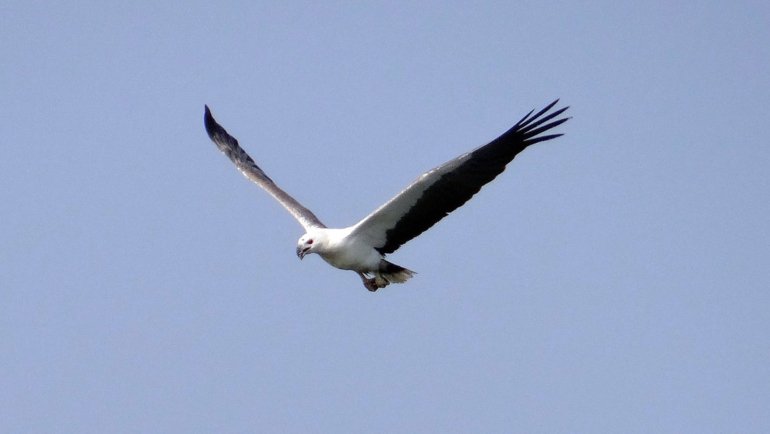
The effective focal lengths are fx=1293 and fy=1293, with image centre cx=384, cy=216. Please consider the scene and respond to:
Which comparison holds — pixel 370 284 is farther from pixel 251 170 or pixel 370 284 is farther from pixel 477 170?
pixel 251 170

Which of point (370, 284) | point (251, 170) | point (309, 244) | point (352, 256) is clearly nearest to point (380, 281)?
point (370, 284)

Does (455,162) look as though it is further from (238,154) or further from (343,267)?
(238,154)

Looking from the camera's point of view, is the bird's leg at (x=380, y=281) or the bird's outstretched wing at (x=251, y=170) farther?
the bird's outstretched wing at (x=251, y=170)

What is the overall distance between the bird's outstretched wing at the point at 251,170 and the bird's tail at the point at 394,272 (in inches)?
48.9

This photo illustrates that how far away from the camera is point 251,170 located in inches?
681

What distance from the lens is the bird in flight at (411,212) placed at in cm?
1331

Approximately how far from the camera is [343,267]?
14438mm

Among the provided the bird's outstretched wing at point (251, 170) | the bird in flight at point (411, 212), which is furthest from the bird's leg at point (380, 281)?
the bird's outstretched wing at point (251, 170)

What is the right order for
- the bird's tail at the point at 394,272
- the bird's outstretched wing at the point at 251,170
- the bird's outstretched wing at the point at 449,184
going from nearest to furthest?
1. the bird's outstretched wing at the point at 449,184
2. the bird's tail at the point at 394,272
3. the bird's outstretched wing at the point at 251,170

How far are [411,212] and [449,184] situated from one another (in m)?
0.62

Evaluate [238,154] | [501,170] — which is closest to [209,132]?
[238,154]

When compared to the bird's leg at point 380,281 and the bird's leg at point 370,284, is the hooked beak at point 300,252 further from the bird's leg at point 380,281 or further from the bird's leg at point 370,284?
the bird's leg at point 380,281

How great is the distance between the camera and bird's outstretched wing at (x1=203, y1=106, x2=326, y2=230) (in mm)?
15720

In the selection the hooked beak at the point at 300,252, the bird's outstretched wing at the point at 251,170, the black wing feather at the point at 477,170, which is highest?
the bird's outstretched wing at the point at 251,170
